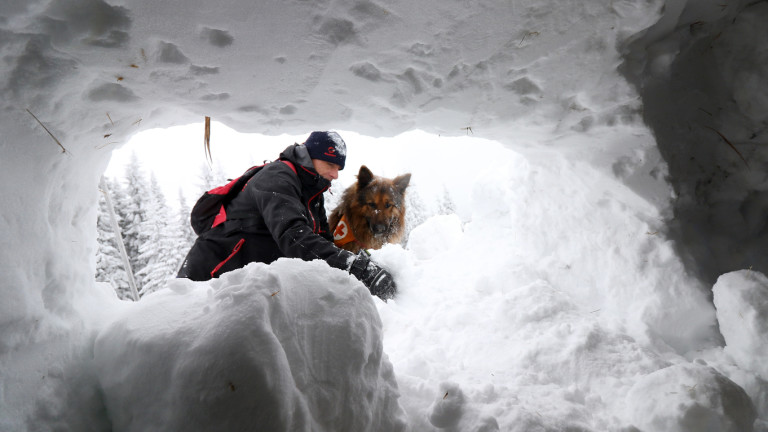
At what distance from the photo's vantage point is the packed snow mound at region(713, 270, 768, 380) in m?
1.89

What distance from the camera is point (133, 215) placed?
42.9 ft

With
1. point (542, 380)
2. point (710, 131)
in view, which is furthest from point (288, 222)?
point (710, 131)

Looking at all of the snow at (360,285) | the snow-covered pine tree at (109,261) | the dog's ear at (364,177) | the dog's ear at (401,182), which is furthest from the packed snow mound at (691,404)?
the snow-covered pine tree at (109,261)

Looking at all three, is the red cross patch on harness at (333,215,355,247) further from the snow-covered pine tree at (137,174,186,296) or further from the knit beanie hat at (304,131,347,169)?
the snow-covered pine tree at (137,174,186,296)

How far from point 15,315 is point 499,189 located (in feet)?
14.4

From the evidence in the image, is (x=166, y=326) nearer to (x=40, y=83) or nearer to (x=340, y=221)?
(x=40, y=83)

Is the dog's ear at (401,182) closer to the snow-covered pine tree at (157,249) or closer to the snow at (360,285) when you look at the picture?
the snow at (360,285)

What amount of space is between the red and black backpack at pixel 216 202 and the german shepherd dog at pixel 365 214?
78.0 inches

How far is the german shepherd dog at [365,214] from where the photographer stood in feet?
16.6

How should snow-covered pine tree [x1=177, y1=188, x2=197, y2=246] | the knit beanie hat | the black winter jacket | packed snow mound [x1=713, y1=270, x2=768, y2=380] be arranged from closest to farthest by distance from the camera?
packed snow mound [x1=713, y1=270, x2=768, y2=380], the black winter jacket, the knit beanie hat, snow-covered pine tree [x1=177, y1=188, x2=197, y2=246]

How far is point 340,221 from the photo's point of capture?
509 centimetres

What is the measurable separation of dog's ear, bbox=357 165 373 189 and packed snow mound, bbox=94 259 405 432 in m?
3.59

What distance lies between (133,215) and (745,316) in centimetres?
1619

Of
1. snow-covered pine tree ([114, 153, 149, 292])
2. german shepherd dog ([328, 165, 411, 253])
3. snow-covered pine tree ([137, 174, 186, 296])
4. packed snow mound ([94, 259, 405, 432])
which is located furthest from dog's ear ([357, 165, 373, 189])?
snow-covered pine tree ([114, 153, 149, 292])
